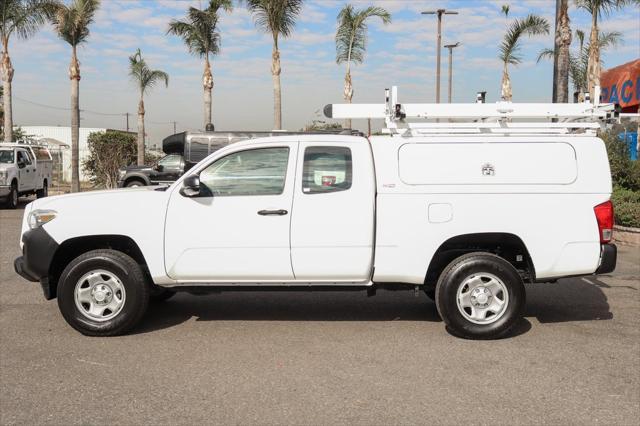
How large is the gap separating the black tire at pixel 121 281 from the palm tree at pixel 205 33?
840 inches

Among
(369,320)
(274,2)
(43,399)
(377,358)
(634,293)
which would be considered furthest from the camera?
(274,2)

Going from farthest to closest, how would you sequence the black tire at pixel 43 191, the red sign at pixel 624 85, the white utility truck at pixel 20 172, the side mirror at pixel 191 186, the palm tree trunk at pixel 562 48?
the black tire at pixel 43 191 < the red sign at pixel 624 85 < the white utility truck at pixel 20 172 < the palm tree trunk at pixel 562 48 < the side mirror at pixel 191 186

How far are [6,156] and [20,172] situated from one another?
0.61m

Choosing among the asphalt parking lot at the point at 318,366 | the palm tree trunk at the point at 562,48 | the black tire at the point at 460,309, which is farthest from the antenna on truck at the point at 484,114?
the palm tree trunk at the point at 562,48

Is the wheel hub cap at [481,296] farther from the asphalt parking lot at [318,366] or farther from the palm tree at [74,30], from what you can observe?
the palm tree at [74,30]

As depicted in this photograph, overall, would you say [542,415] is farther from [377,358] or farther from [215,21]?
[215,21]

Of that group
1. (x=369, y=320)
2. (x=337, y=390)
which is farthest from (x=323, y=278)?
(x=337, y=390)

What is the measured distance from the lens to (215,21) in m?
26.2

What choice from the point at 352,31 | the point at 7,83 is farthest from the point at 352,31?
the point at 7,83

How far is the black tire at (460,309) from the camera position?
5.61m

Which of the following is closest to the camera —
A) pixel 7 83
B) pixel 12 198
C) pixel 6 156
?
pixel 12 198

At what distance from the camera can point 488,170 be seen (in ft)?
18.5

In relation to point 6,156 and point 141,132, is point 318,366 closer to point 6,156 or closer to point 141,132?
point 6,156

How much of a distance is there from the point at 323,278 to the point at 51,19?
23.3m
